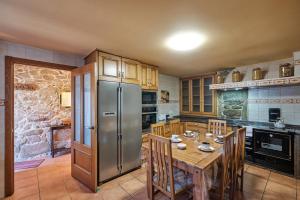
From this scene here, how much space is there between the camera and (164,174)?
5.51 feet

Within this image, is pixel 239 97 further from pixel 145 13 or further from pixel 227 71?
pixel 145 13

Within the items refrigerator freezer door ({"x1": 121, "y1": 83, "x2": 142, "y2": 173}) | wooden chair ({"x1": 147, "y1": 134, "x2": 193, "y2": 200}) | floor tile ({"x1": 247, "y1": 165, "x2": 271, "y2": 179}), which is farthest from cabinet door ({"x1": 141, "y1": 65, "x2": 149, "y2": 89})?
floor tile ({"x1": 247, "y1": 165, "x2": 271, "y2": 179})

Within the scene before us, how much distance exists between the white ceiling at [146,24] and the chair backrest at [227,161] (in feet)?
4.29

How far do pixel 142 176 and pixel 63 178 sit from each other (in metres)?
1.44

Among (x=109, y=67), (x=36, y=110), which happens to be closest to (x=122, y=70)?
(x=109, y=67)

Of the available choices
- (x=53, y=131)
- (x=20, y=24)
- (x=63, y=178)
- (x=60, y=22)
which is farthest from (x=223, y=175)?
(x=53, y=131)

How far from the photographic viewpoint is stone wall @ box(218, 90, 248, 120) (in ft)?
11.9

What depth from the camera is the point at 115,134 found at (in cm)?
261

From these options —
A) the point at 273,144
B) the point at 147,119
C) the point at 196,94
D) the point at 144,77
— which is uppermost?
the point at 144,77

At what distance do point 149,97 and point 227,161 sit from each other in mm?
2087

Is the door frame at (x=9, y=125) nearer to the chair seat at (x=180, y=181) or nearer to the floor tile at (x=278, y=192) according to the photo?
the chair seat at (x=180, y=181)

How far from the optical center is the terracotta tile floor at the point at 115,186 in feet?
7.04

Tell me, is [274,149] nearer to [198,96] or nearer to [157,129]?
[198,96]

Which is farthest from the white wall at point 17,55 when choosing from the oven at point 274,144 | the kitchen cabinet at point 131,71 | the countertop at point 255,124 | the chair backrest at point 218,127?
the oven at point 274,144
